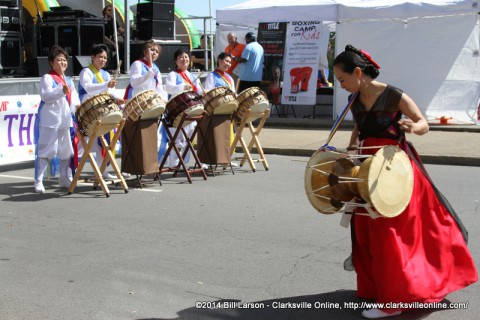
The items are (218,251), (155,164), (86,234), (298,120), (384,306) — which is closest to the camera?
(384,306)

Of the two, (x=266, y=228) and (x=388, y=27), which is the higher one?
(x=388, y=27)

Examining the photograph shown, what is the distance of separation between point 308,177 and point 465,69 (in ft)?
38.9

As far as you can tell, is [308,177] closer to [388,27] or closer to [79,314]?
[79,314]

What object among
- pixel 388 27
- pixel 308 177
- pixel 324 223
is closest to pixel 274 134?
pixel 388 27

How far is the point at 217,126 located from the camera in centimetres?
1128

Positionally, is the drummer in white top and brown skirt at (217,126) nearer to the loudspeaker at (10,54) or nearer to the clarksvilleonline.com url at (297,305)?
the clarksvilleonline.com url at (297,305)

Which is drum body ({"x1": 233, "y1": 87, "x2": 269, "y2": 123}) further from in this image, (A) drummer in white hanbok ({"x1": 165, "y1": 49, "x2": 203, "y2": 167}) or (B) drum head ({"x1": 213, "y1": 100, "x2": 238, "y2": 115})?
(A) drummer in white hanbok ({"x1": 165, "y1": 49, "x2": 203, "y2": 167})

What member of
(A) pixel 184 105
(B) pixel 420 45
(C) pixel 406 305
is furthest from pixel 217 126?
(B) pixel 420 45

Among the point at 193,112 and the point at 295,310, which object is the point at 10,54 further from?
the point at 295,310

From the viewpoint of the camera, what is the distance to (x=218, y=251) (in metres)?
7.08

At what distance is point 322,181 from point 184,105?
5.66m

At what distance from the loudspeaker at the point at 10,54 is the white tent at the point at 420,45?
22.0 ft

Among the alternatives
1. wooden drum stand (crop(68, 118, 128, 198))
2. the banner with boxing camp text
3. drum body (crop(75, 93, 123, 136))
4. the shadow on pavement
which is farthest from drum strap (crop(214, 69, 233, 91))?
the shadow on pavement

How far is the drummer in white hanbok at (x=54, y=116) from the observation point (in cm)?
986
